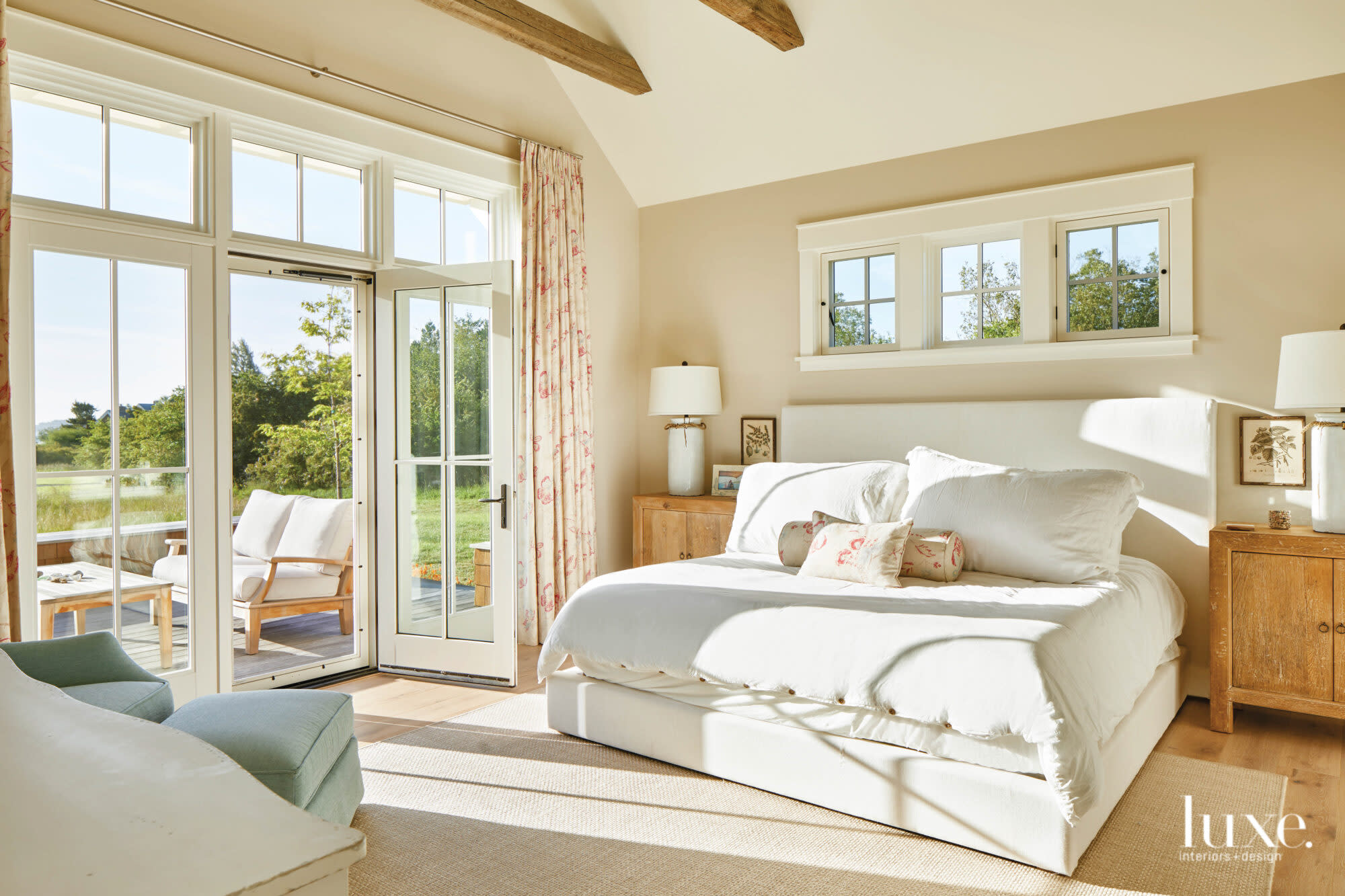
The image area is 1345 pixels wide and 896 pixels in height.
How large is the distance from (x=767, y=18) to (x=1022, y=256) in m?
1.64

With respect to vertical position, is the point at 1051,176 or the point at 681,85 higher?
the point at 681,85

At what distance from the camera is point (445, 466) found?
404cm

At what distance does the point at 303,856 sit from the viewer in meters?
0.60

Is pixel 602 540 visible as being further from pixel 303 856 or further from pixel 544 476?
pixel 303 856

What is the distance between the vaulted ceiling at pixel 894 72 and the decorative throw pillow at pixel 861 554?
220cm

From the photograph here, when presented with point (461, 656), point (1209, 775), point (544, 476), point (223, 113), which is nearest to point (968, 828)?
point (1209, 775)

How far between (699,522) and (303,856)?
410 centimetres

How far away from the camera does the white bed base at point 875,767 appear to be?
7.22ft

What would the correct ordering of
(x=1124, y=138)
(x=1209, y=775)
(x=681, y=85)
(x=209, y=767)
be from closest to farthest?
(x=209, y=767), (x=1209, y=775), (x=1124, y=138), (x=681, y=85)

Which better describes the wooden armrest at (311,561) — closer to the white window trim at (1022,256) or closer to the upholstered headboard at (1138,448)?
the white window trim at (1022,256)

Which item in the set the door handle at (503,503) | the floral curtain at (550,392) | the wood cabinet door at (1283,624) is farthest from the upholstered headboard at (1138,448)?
the door handle at (503,503)

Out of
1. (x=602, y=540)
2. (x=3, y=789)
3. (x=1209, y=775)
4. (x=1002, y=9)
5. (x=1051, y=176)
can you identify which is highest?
(x=1002, y=9)

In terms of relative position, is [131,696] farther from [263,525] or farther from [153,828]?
[263,525]

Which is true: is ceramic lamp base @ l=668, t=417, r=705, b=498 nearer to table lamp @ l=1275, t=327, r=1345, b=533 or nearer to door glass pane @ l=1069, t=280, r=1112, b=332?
door glass pane @ l=1069, t=280, r=1112, b=332
